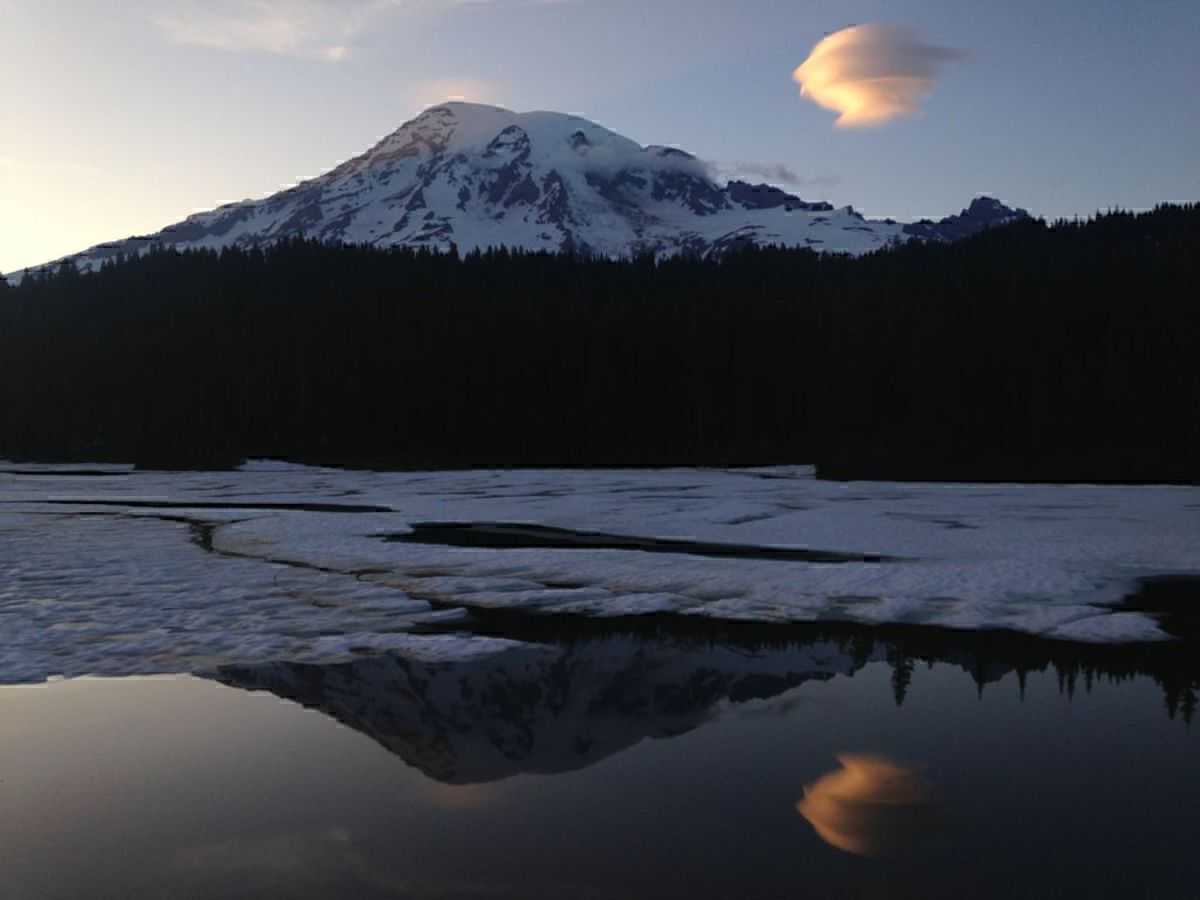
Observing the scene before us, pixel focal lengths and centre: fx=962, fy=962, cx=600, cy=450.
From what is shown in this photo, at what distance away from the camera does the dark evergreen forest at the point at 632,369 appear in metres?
85.1

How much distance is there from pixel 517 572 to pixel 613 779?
1409 cm

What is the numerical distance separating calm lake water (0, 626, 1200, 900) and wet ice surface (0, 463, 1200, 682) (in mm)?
2445

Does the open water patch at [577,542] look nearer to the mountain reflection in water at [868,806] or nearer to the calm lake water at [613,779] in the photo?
the calm lake water at [613,779]

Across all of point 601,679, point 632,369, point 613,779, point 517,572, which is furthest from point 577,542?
point 632,369

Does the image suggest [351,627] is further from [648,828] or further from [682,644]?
[648,828]

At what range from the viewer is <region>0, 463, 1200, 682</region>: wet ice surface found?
51.4 feet

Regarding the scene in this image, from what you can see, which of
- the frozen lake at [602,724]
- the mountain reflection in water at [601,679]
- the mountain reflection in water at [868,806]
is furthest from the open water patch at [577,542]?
the mountain reflection in water at [868,806]

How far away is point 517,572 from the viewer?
75.9 ft

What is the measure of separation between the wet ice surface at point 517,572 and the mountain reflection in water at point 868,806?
688 centimetres

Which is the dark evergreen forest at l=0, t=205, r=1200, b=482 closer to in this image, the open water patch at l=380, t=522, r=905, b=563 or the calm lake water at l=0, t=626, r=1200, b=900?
the open water patch at l=380, t=522, r=905, b=563

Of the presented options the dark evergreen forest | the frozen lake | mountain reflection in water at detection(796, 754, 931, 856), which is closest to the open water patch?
the frozen lake

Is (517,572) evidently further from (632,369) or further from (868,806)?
(632,369)

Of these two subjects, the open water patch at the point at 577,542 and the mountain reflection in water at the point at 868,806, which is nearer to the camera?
the mountain reflection in water at the point at 868,806

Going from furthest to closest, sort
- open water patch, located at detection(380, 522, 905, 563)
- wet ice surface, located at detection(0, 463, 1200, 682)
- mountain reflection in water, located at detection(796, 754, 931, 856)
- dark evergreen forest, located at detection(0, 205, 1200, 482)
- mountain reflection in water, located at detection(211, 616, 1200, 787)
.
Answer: dark evergreen forest, located at detection(0, 205, 1200, 482), open water patch, located at detection(380, 522, 905, 563), wet ice surface, located at detection(0, 463, 1200, 682), mountain reflection in water, located at detection(211, 616, 1200, 787), mountain reflection in water, located at detection(796, 754, 931, 856)
